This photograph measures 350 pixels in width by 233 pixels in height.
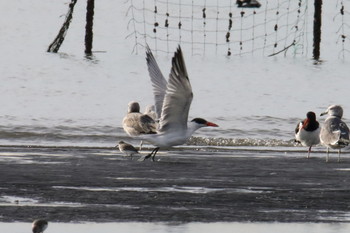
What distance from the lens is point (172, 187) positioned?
14.7 metres

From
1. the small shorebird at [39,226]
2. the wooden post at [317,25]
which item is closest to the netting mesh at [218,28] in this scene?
the wooden post at [317,25]

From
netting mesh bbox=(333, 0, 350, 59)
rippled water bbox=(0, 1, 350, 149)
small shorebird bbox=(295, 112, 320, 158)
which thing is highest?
small shorebird bbox=(295, 112, 320, 158)

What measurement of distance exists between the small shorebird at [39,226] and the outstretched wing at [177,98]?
6.55m

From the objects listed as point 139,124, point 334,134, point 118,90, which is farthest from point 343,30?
point 334,134

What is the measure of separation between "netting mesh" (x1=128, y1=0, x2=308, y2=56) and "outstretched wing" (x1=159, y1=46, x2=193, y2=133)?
29.8 metres

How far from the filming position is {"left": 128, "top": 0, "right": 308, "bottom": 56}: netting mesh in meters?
54.2

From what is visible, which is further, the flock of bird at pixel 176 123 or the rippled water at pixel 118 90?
the rippled water at pixel 118 90

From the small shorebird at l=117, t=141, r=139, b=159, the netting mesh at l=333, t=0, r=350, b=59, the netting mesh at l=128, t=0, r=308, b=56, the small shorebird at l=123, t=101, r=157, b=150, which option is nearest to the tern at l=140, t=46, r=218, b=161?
the small shorebird at l=117, t=141, r=139, b=159

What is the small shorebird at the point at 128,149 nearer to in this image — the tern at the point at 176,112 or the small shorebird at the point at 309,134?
the tern at the point at 176,112

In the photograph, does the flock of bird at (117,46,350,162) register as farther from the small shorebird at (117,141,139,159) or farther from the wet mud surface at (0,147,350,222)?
the wet mud surface at (0,147,350,222)

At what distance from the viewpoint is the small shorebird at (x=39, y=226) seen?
35.4ft

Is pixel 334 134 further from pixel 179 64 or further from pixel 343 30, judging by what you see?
pixel 343 30

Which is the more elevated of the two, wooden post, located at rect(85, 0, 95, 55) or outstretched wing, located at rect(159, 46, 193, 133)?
outstretched wing, located at rect(159, 46, 193, 133)

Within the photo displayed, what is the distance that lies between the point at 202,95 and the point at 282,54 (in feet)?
58.2
